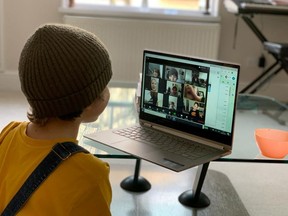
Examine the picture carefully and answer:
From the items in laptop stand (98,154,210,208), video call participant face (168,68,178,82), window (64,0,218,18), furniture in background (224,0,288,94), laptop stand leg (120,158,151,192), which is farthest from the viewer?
window (64,0,218,18)

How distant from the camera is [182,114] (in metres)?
1.67

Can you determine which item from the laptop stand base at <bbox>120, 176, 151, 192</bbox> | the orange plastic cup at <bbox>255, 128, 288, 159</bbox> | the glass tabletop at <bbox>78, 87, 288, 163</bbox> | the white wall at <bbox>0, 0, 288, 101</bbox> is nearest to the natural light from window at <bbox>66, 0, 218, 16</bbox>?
the white wall at <bbox>0, 0, 288, 101</bbox>

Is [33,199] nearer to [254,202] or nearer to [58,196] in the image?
[58,196]

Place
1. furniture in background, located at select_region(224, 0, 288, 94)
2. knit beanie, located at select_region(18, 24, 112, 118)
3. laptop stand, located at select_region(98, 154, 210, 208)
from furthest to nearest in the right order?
furniture in background, located at select_region(224, 0, 288, 94)
laptop stand, located at select_region(98, 154, 210, 208)
knit beanie, located at select_region(18, 24, 112, 118)

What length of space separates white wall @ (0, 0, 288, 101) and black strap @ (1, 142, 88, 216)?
3239 mm

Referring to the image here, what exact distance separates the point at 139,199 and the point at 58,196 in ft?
4.00

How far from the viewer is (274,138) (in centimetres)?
186

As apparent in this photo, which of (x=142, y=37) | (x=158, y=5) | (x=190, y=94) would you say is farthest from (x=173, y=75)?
(x=158, y=5)

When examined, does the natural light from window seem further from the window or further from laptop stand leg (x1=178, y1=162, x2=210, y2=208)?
laptop stand leg (x1=178, y1=162, x2=210, y2=208)

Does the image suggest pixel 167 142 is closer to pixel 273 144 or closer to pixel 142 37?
pixel 273 144

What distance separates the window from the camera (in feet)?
13.6

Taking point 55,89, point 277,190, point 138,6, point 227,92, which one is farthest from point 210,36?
point 55,89

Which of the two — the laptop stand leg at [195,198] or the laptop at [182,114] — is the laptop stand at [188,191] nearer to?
the laptop stand leg at [195,198]

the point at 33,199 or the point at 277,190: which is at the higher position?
the point at 33,199
